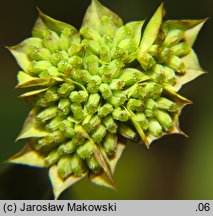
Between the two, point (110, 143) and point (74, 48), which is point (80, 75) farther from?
point (110, 143)

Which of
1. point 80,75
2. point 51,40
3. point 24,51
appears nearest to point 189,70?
point 80,75

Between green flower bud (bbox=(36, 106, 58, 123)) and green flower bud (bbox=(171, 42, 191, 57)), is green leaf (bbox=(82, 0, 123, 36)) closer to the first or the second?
green flower bud (bbox=(171, 42, 191, 57))

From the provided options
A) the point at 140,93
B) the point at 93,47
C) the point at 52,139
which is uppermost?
the point at 93,47

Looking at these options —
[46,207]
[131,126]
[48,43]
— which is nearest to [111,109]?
[131,126]

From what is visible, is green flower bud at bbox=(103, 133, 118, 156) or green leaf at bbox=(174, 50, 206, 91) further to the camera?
green leaf at bbox=(174, 50, 206, 91)

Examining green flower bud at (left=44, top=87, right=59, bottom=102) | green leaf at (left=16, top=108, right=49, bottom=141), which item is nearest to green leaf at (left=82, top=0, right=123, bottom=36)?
green flower bud at (left=44, top=87, right=59, bottom=102)

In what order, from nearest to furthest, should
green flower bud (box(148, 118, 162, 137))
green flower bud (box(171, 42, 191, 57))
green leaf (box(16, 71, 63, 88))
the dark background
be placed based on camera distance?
green leaf (box(16, 71, 63, 88)) → green flower bud (box(148, 118, 162, 137)) → green flower bud (box(171, 42, 191, 57)) → the dark background

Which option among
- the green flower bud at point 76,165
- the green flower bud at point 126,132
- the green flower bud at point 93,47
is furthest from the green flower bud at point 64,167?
the green flower bud at point 93,47
